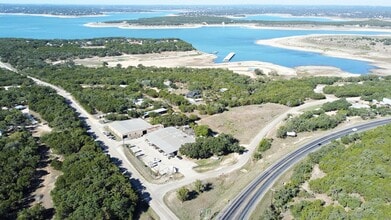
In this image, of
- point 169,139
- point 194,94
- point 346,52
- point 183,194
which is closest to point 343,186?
point 183,194

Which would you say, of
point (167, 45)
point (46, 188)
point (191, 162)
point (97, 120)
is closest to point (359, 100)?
point (191, 162)

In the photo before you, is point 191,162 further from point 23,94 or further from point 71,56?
point 71,56

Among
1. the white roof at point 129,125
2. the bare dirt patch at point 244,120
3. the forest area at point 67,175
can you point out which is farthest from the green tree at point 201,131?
the forest area at point 67,175

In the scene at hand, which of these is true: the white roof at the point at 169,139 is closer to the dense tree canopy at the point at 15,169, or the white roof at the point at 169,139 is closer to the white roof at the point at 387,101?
the dense tree canopy at the point at 15,169

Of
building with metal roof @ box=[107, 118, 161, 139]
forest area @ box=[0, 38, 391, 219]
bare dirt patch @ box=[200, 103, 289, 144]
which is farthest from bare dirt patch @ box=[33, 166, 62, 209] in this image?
bare dirt patch @ box=[200, 103, 289, 144]

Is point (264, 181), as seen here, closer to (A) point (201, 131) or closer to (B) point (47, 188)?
(A) point (201, 131)
